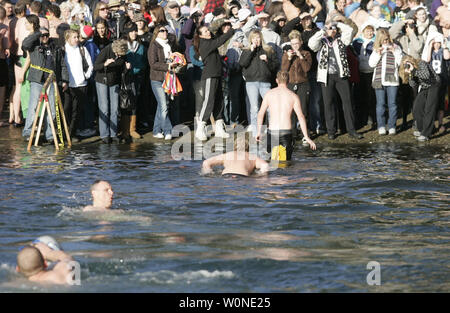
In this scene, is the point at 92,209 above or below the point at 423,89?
below

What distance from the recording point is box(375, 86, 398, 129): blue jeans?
2162 cm

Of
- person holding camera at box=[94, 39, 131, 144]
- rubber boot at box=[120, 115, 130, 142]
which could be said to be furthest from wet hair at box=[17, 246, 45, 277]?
rubber boot at box=[120, 115, 130, 142]

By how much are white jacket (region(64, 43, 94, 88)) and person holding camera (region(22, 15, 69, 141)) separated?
13 cm

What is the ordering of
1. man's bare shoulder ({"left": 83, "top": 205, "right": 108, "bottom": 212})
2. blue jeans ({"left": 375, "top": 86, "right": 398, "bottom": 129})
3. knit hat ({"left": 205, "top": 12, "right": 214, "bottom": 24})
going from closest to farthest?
man's bare shoulder ({"left": 83, "top": 205, "right": 108, "bottom": 212})
blue jeans ({"left": 375, "top": 86, "right": 398, "bottom": 129})
knit hat ({"left": 205, "top": 12, "right": 214, "bottom": 24})

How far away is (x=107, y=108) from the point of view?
70.4 ft

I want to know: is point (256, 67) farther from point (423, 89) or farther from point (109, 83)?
point (423, 89)

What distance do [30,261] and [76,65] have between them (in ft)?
35.0

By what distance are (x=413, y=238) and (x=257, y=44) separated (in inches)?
342

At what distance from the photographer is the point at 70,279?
36.1ft

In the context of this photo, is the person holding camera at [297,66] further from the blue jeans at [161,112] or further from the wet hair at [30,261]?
the wet hair at [30,261]

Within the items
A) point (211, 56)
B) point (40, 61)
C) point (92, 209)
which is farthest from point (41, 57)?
point (92, 209)

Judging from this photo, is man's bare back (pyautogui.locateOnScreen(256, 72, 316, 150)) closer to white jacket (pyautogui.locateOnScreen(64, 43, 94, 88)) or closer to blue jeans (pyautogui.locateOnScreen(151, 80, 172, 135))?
blue jeans (pyautogui.locateOnScreen(151, 80, 172, 135))
